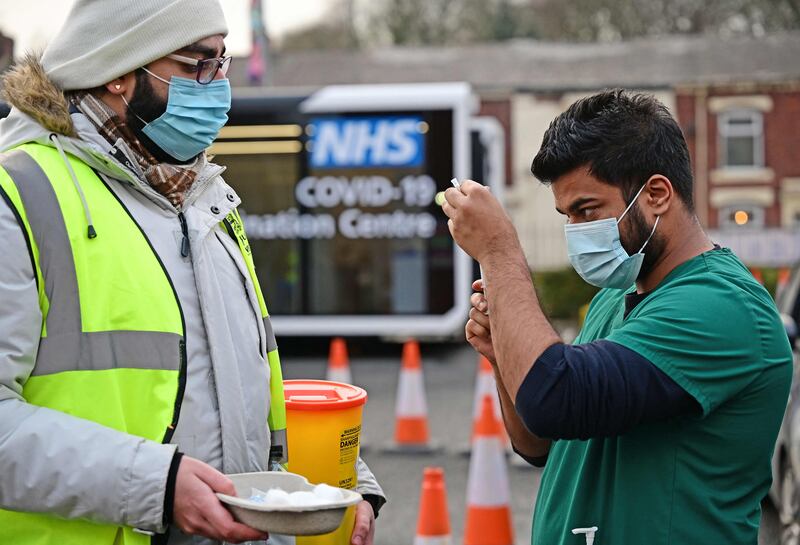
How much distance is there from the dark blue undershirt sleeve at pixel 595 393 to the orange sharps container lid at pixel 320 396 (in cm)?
68

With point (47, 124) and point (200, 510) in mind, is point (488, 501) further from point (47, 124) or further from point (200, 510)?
point (47, 124)

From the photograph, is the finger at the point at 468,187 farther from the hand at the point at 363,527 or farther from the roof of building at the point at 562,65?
the roof of building at the point at 562,65

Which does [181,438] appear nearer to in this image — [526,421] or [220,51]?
[526,421]

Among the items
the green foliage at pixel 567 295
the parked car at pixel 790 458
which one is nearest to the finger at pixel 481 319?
the parked car at pixel 790 458

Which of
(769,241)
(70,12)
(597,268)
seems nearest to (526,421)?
(597,268)

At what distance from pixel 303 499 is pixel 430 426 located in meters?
7.77

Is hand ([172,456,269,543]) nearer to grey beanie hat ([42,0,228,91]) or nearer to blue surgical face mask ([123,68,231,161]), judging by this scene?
blue surgical face mask ([123,68,231,161])

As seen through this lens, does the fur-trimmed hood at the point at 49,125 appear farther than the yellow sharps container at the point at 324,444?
No

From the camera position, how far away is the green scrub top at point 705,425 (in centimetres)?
227

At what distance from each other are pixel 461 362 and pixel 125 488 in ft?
40.6

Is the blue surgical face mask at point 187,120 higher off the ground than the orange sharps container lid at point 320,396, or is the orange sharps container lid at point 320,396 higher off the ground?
the blue surgical face mask at point 187,120

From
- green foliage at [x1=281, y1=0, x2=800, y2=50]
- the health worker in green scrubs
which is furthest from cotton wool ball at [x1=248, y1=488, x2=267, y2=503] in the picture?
green foliage at [x1=281, y1=0, x2=800, y2=50]

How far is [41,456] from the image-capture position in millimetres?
2049

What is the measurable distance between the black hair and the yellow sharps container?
876 millimetres
